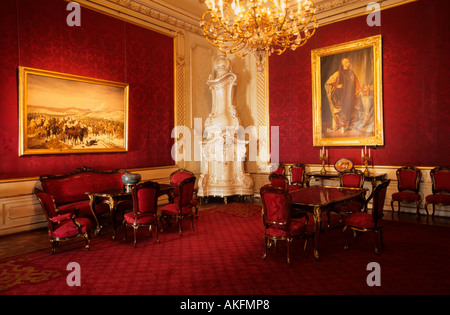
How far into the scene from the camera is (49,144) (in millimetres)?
5203

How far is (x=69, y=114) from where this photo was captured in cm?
547

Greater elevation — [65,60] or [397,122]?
[65,60]

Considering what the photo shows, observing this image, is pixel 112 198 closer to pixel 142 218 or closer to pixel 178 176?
pixel 142 218

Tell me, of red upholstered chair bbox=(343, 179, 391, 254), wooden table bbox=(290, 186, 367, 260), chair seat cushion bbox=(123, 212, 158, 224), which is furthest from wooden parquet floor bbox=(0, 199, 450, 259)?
red upholstered chair bbox=(343, 179, 391, 254)

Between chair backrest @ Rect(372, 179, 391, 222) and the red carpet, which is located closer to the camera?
the red carpet

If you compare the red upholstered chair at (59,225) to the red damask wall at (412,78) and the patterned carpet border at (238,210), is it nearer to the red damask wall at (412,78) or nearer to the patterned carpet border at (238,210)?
the patterned carpet border at (238,210)

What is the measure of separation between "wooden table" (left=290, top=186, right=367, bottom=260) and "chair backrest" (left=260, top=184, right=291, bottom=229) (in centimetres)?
28

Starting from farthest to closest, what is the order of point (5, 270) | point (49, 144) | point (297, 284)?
point (49, 144) < point (5, 270) < point (297, 284)

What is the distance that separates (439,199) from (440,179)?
0.42 m

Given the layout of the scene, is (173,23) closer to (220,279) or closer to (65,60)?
(65,60)

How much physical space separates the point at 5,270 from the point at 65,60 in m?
3.69

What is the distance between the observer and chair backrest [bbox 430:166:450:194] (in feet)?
17.4

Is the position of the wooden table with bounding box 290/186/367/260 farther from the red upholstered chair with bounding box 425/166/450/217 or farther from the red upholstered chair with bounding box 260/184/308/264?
the red upholstered chair with bounding box 425/166/450/217

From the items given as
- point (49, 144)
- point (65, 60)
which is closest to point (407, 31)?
point (65, 60)
